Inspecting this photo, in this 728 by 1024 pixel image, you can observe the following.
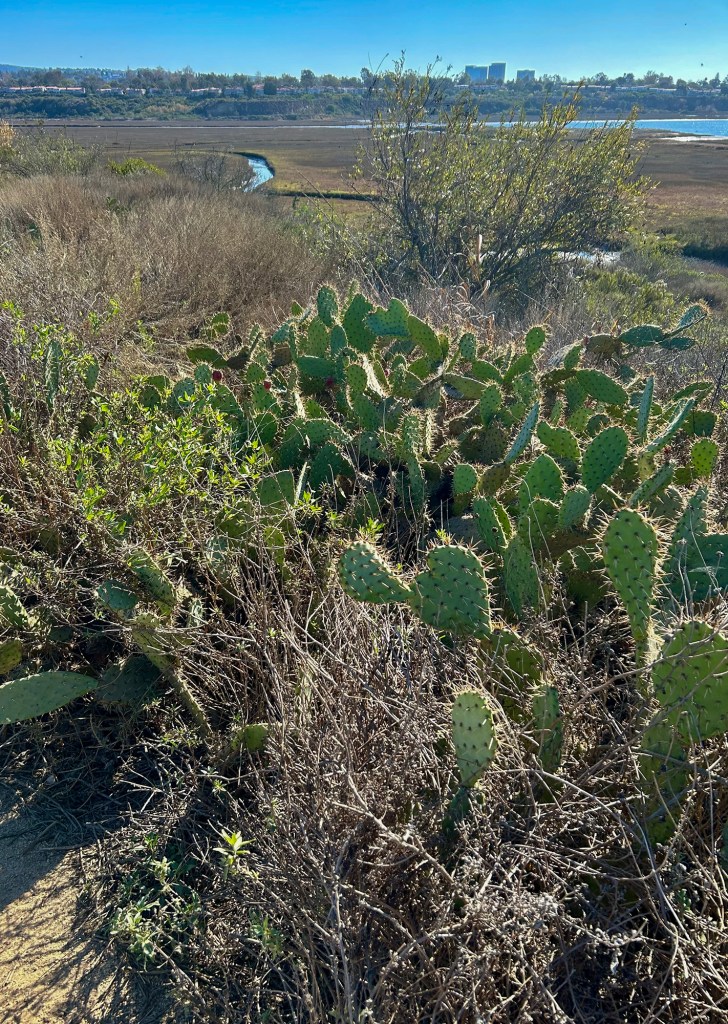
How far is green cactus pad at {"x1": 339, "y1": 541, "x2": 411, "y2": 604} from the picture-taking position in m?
2.10

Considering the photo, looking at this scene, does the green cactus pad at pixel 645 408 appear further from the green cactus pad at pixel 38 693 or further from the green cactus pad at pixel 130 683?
the green cactus pad at pixel 38 693

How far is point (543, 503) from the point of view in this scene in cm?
270

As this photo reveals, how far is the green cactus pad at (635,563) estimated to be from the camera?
205 cm

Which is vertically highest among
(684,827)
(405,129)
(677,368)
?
(405,129)

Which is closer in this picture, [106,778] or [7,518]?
[106,778]

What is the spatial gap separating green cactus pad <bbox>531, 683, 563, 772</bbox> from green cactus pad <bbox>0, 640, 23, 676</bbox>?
74.1 inches

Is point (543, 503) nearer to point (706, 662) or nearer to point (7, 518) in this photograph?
point (706, 662)

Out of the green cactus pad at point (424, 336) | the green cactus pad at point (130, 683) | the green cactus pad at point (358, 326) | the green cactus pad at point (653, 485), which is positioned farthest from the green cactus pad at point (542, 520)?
the green cactus pad at point (358, 326)

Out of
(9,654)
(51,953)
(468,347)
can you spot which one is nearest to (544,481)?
(468,347)

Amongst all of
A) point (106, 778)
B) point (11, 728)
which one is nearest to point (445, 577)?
point (106, 778)

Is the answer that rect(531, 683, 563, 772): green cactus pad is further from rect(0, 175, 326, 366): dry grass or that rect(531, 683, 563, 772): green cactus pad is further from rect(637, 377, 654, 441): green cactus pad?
rect(0, 175, 326, 366): dry grass

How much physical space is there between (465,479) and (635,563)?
3.70 feet

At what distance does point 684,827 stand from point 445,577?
93 cm

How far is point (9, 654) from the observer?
2.54 metres
